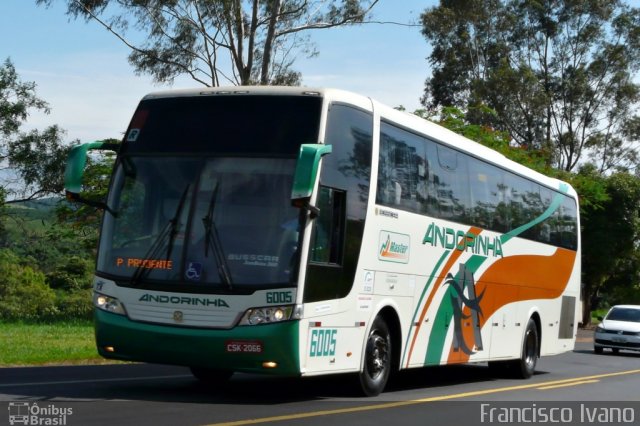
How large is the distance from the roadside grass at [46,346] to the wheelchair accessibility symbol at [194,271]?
695 centimetres

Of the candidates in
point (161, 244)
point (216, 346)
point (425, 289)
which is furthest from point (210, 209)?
point (425, 289)

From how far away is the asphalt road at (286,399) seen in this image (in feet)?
34.1

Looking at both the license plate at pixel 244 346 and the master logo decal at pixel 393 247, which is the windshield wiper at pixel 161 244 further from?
the master logo decal at pixel 393 247

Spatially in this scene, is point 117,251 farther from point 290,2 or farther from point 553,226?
point 290,2

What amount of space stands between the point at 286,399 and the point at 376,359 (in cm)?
130

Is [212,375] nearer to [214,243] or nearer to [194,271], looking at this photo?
[194,271]

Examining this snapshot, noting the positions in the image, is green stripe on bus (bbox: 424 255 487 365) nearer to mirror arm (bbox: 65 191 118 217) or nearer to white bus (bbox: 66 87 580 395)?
white bus (bbox: 66 87 580 395)

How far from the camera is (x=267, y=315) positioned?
36.9 feet

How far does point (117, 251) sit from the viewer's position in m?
11.8

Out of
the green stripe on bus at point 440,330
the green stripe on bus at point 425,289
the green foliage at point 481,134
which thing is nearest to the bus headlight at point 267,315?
the green stripe on bus at point 425,289

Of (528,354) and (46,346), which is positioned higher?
(528,354)

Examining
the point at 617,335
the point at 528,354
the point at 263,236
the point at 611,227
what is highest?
the point at 611,227

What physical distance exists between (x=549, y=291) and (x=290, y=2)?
63.5ft

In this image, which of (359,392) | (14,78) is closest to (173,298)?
(359,392)
